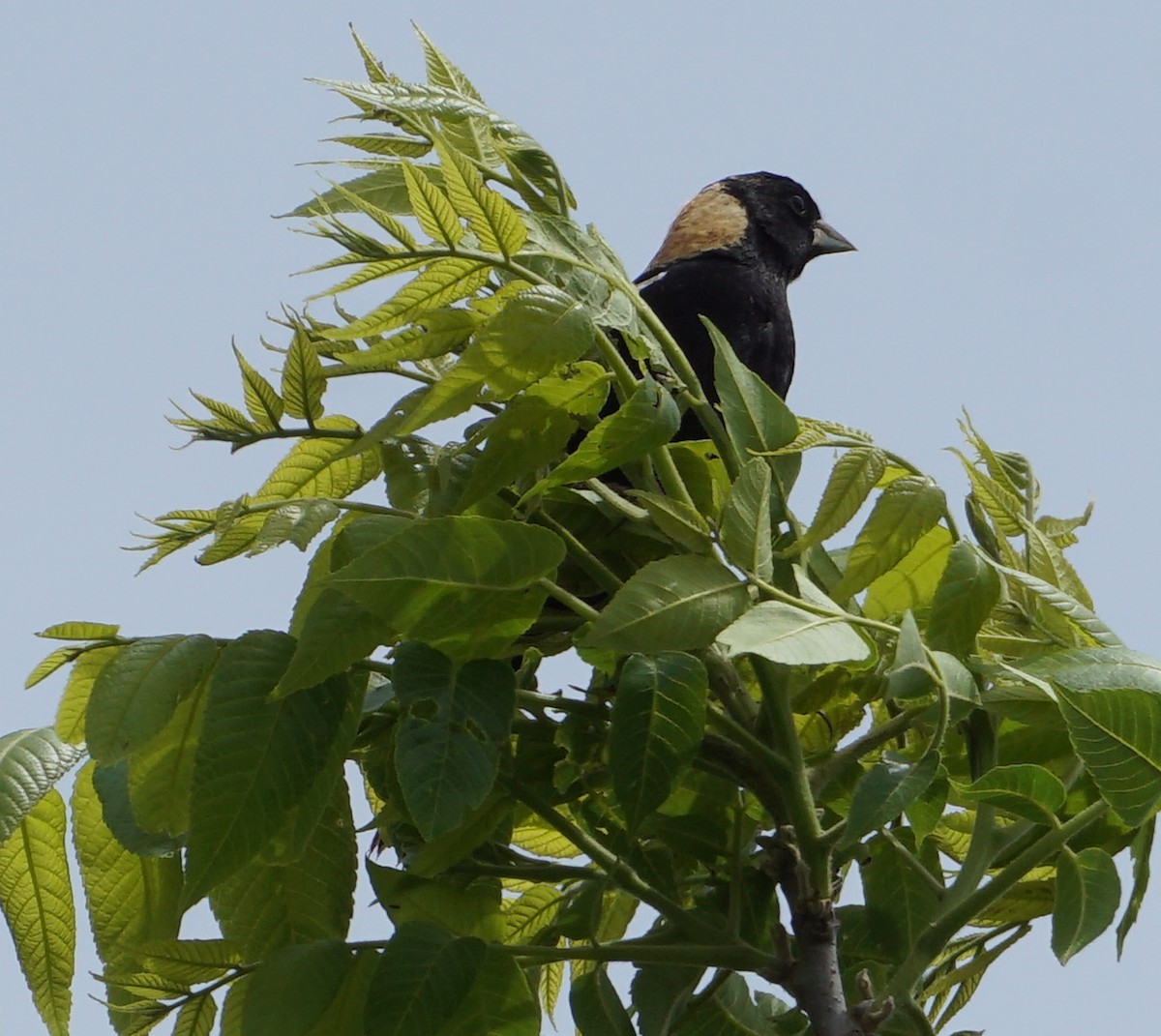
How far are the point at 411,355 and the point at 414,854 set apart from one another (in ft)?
1.48

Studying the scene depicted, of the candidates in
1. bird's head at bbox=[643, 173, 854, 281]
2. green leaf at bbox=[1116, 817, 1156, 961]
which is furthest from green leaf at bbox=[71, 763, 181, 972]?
bird's head at bbox=[643, 173, 854, 281]

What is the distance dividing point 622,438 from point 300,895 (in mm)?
460

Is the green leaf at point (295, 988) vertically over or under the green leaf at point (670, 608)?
under

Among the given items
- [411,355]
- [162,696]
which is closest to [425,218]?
[411,355]

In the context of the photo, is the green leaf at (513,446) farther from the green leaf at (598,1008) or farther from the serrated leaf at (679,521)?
the green leaf at (598,1008)

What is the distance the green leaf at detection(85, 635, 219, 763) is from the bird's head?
2381 mm

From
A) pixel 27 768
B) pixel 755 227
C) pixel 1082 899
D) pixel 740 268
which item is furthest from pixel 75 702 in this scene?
pixel 755 227

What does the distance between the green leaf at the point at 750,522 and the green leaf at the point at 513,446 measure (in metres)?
0.16

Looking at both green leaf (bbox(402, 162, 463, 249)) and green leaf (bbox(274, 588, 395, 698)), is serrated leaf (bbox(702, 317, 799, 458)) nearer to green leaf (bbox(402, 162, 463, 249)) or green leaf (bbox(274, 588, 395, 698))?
green leaf (bbox(402, 162, 463, 249))

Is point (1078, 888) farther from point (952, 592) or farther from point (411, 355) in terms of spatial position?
point (411, 355)

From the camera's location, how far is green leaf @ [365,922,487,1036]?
118 cm

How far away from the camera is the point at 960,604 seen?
122 centimetres

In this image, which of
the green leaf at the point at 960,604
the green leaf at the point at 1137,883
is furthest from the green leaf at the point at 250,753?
the green leaf at the point at 1137,883

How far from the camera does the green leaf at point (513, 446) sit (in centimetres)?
119
